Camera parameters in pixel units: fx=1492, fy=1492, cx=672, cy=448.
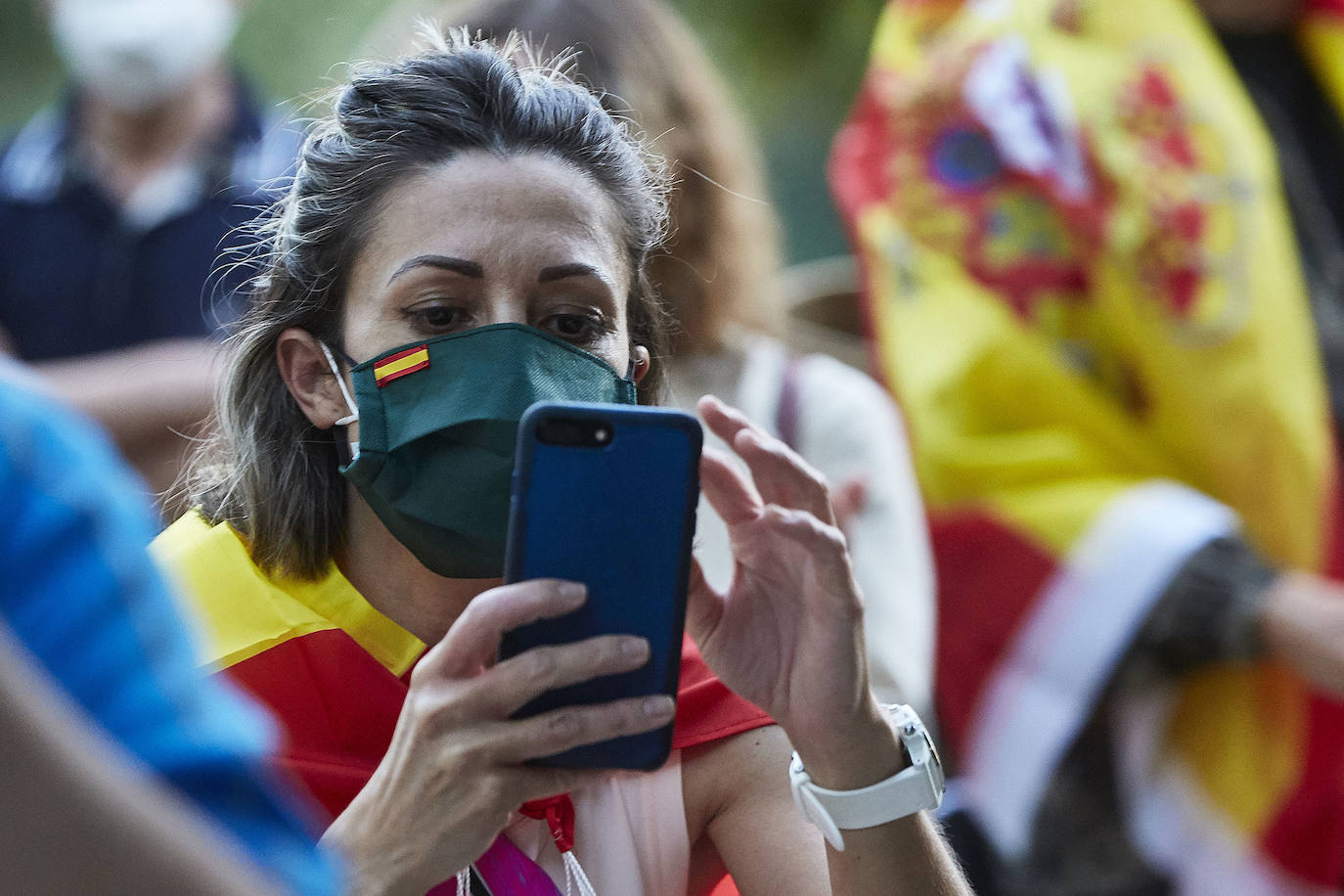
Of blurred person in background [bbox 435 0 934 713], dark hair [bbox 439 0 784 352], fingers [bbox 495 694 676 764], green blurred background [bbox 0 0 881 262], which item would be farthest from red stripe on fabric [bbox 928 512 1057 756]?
green blurred background [bbox 0 0 881 262]

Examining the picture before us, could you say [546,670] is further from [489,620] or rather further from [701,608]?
[701,608]

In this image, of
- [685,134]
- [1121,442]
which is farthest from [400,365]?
[1121,442]

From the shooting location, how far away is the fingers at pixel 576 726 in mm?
1163

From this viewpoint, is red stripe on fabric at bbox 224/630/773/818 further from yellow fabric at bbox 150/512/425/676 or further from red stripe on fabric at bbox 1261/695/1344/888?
red stripe on fabric at bbox 1261/695/1344/888

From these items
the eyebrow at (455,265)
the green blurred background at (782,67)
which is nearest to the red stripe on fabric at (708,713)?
the eyebrow at (455,265)

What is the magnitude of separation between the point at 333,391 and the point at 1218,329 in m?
1.92

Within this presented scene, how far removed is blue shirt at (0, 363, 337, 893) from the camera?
2.01 feet

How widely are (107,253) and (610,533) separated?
210 cm

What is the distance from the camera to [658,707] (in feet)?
3.97

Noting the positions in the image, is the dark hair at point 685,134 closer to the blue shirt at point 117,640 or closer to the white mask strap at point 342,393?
the white mask strap at point 342,393

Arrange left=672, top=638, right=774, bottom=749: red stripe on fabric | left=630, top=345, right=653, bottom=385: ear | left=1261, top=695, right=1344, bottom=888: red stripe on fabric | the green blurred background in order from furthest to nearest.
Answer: the green blurred background
left=1261, top=695, right=1344, bottom=888: red stripe on fabric
left=630, top=345, right=653, bottom=385: ear
left=672, top=638, right=774, bottom=749: red stripe on fabric

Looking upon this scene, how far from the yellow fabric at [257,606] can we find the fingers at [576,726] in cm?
31

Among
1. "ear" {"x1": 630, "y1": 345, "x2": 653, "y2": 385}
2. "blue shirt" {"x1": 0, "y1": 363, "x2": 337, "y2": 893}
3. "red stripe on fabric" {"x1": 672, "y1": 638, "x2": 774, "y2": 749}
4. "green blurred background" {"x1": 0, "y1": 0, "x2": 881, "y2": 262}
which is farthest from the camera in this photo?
"green blurred background" {"x1": 0, "y1": 0, "x2": 881, "y2": 262}

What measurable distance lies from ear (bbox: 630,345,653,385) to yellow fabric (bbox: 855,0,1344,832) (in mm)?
1336
